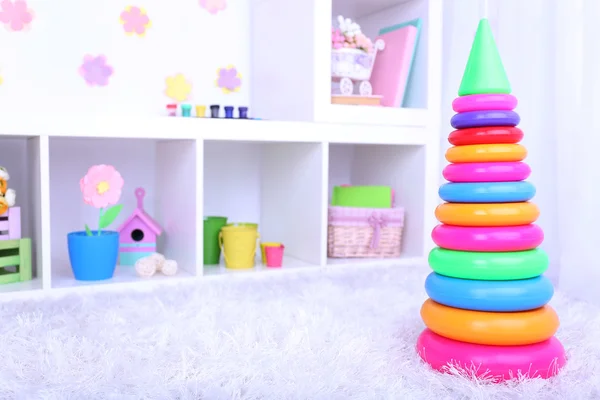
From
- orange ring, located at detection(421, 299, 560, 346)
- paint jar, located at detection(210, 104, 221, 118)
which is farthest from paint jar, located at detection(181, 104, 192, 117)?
orange ring, located at detection(421, 299, 560, 346)

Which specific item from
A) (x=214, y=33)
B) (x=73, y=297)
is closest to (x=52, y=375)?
(x=73, y=297)

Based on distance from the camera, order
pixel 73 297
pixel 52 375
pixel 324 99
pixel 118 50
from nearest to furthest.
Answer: pixel 52 375
pixel 73 297
pixel 324 99
pixel 118 50

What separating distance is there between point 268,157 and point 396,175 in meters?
0.39

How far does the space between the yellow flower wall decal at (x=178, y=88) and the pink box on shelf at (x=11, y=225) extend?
1.93ft

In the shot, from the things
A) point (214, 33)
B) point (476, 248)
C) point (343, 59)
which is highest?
point (214, 33)

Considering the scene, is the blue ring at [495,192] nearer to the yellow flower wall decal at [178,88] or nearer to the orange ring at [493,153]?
the orange ring at [493,153]

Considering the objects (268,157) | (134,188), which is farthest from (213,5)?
(134,188)

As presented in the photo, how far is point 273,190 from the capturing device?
6.18 feet

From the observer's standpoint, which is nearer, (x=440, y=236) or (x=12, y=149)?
(x=440, y=236)

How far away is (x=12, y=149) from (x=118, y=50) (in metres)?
0.38

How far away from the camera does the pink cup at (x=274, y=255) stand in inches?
63.2

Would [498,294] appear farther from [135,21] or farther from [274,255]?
[135,21]

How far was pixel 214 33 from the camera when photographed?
188 cm

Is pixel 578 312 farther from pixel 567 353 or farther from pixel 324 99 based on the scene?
pixel 324 99
